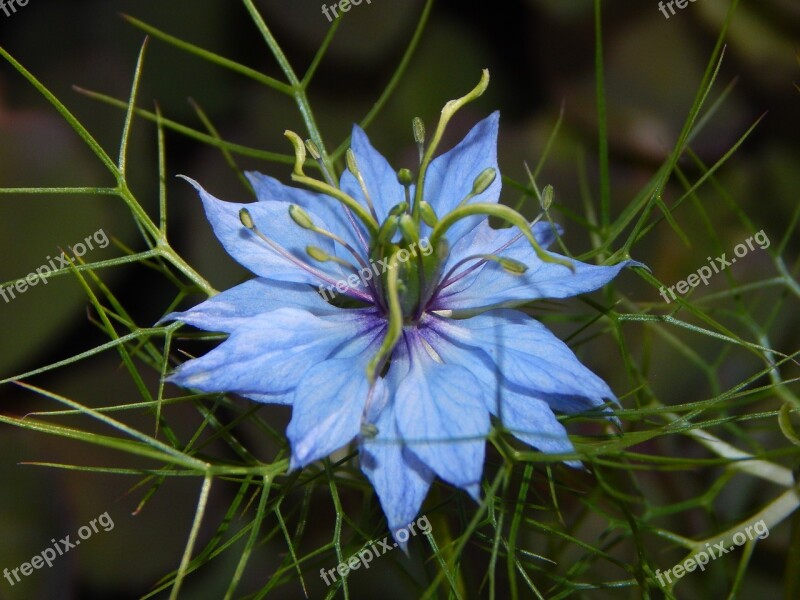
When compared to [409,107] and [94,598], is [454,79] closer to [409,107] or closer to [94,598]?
[409,107]

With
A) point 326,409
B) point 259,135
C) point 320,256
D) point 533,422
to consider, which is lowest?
point 533,422

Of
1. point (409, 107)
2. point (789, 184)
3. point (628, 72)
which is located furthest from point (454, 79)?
point (789, 184)

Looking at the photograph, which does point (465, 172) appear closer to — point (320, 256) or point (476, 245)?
point (476, 245)

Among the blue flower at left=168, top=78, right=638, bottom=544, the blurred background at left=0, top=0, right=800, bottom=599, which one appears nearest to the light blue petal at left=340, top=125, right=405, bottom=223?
the blue flower at left=168, top=78, right=638, bottom=544

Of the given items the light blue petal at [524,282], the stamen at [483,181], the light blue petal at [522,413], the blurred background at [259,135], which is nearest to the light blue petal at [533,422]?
the light blue petal at [522,413]

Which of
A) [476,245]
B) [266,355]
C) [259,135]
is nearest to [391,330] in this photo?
[266,355]

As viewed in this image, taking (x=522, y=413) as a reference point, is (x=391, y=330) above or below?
above

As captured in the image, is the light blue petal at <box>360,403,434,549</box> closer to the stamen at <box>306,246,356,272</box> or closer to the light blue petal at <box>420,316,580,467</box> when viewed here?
the light blue petal at <box>420,316,580,467</box>

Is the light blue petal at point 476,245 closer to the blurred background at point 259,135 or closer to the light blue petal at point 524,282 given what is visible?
the light blue petal at point 524,282
